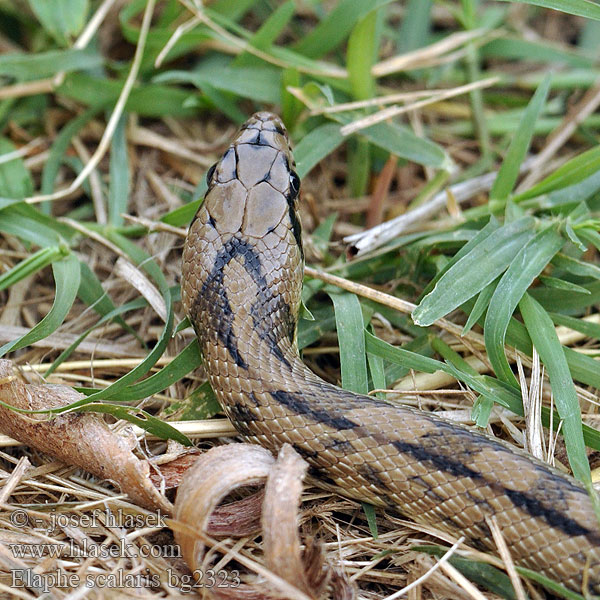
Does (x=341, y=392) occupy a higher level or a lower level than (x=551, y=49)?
lower

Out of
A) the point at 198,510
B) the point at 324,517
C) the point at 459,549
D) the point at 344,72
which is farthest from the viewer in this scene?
the point at 344,72

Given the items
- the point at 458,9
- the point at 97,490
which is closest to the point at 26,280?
the point at 97,490

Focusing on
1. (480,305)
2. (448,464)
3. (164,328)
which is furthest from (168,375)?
(480,305)

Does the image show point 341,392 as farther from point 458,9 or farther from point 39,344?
point 458,9

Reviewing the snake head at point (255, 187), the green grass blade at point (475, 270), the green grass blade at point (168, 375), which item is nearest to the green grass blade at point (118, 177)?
the snake head at point (255, 187)

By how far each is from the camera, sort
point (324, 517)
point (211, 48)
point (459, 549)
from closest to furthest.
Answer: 1. point (459, 549)
2. point (324, 517)
3. point (211, 48)

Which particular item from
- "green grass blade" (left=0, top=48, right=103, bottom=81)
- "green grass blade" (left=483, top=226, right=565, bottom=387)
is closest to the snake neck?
"green grass blade" (left=483, top=226, right=565, bottom=387)
